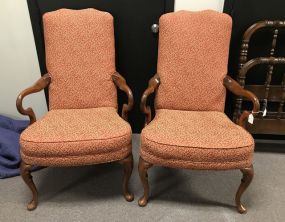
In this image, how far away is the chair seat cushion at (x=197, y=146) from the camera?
124 centimetres

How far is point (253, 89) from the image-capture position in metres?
1.78

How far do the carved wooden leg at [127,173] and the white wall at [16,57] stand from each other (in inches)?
39.2

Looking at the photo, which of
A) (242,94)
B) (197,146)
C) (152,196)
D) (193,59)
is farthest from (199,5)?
(152,196)

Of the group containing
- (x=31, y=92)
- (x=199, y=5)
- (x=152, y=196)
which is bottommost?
(x=152, y=196)

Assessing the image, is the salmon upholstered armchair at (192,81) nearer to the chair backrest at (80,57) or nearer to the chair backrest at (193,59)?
the chair backrest at (193,59)

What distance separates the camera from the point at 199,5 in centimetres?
174

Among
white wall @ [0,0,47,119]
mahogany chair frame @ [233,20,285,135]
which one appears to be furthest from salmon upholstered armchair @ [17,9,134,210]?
mahogany chair frame @ [233,20,285,135]

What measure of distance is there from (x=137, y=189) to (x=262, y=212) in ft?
2.24

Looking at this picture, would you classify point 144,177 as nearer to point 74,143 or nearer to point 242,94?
point 74,143

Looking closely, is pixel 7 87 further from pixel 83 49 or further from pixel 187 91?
pixel 187 91

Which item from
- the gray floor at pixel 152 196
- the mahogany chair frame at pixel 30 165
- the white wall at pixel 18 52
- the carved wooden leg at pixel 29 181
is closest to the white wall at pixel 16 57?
the white wall at pixel 18 52

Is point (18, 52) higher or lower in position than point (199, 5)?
lower

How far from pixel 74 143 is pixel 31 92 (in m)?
0.46

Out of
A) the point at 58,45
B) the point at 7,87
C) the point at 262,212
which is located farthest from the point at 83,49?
the point at 262,212
